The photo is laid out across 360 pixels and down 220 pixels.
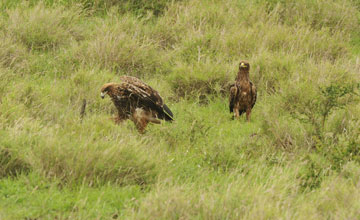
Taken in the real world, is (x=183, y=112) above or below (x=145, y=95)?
below

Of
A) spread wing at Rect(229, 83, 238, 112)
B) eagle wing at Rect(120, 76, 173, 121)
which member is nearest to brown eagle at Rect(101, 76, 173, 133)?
eagle wing at Rect(120, 76, 173, 121)

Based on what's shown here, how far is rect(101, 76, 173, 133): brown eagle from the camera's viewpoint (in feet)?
22.3

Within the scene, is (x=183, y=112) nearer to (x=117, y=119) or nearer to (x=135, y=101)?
(x=135, y=101)

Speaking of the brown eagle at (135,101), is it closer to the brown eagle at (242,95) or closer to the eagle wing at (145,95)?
the eagle wing at (145,95)

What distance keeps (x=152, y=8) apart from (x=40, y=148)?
6.43 m

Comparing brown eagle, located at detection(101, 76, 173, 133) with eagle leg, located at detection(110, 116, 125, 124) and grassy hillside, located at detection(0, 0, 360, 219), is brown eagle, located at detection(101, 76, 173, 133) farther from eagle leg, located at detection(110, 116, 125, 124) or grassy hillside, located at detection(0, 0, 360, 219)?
grassy hillside, located at detection(0, 0, 360, 219)

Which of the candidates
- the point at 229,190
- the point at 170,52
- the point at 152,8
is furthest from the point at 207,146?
the point at 152,8

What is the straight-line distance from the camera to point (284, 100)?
25.1 feet

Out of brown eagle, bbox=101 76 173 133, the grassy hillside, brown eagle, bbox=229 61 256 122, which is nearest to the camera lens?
the grassy hillside

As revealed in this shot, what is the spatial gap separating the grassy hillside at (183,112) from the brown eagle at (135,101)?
0.17 meters

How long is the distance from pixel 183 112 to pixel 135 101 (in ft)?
3.36

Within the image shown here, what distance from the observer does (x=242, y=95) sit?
302 inches

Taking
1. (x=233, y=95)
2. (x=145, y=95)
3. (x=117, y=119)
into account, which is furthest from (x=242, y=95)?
(x=117, y=119)

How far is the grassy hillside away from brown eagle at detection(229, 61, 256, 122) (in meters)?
0.19
